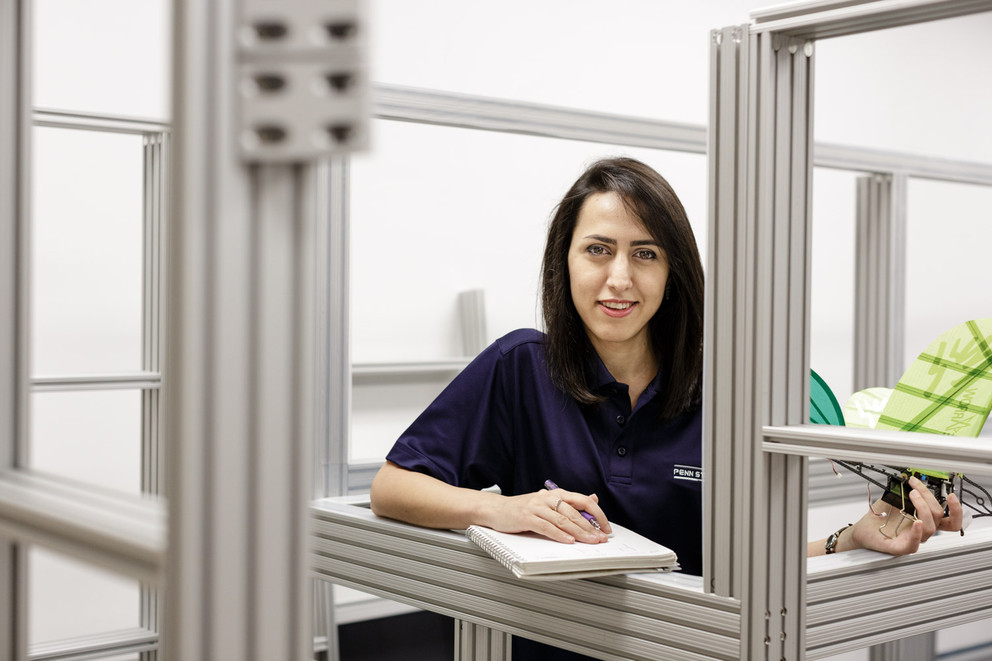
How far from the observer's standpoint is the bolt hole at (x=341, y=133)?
1.25 feet

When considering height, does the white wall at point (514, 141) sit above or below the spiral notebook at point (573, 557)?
above

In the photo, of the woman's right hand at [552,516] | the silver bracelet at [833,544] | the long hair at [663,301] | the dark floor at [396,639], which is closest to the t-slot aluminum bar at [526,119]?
the long hair at [663,301]

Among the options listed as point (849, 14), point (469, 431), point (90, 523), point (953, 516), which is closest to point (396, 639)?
point (469, 431)

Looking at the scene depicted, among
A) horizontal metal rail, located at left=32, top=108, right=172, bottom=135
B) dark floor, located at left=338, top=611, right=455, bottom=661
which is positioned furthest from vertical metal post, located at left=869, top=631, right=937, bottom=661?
horizontal metal rail, located at left=32, top=108, right=172, bottom=135

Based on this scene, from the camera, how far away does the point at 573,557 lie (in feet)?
3.33

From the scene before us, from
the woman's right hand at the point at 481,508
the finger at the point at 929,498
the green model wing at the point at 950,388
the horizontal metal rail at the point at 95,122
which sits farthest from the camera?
the horizontal metal rail at the point at 95,122

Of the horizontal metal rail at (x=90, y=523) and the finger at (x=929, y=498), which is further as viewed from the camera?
the finger at (x=929, y=498)

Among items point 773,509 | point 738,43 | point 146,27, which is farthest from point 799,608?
point 146,27

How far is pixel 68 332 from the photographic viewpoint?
243cm

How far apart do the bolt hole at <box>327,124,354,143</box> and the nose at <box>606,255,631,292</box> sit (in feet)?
3.52

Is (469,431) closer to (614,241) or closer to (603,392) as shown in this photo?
(603,392)

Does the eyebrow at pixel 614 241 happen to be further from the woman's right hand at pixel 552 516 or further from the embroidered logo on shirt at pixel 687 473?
the woman's right hand at pixel 552 516

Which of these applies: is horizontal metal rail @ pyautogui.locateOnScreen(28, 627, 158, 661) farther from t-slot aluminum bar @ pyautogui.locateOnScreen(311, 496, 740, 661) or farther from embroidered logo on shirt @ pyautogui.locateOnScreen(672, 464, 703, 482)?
embroidered logo on shirt @ pyautogui.locateOnScreen(672, 464, 703, 482)

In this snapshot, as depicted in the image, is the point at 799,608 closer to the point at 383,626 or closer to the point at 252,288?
the point at 252,288
